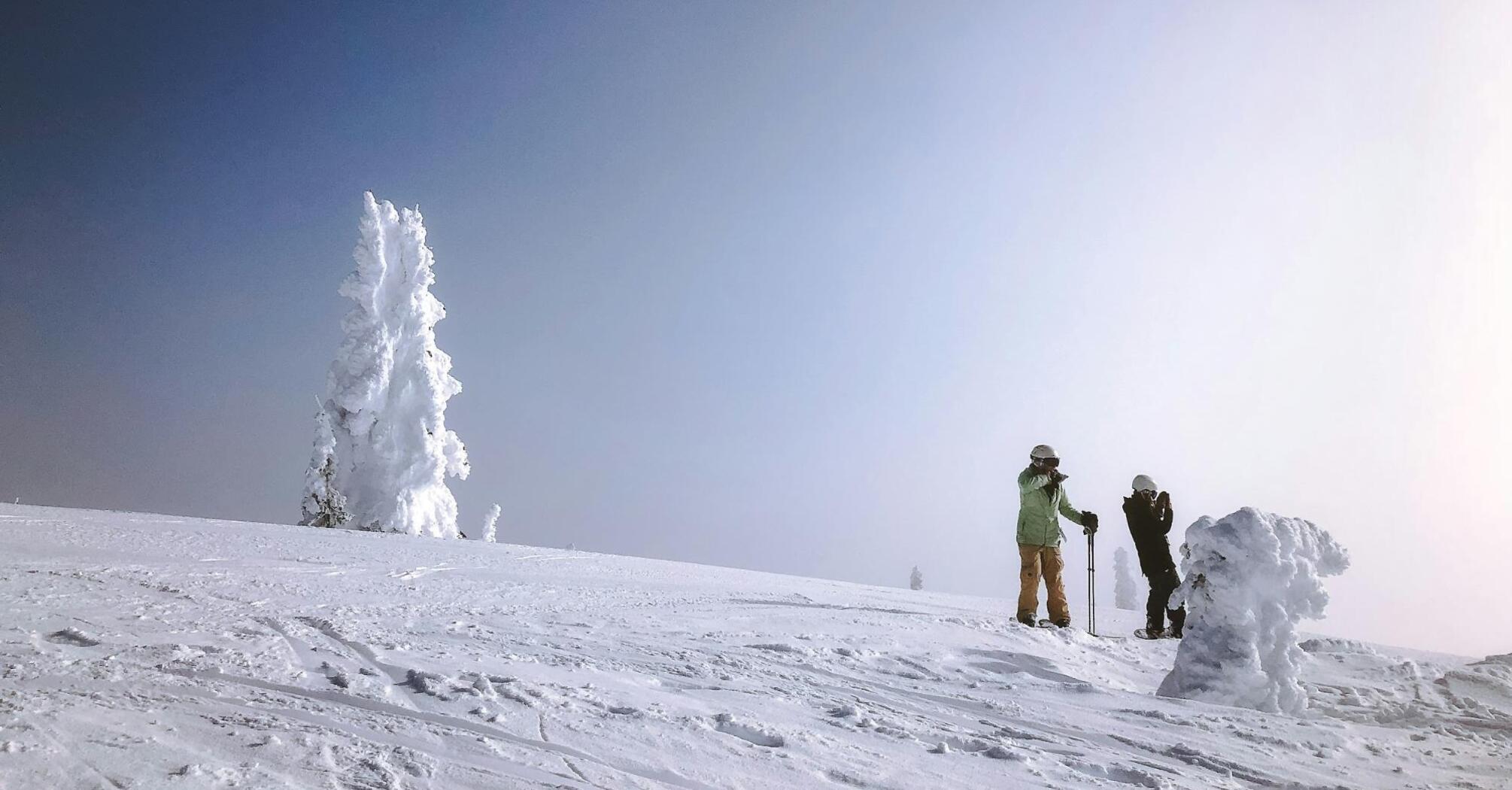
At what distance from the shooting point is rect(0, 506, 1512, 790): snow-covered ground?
2.72 meters

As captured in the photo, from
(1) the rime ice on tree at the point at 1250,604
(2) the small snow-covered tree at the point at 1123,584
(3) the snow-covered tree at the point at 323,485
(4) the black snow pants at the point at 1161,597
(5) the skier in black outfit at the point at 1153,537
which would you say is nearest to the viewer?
(1) the rime ice on tree at the point at 1250,604

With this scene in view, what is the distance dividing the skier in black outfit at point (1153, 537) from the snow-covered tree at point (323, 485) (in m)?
23.8

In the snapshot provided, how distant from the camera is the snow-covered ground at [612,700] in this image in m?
2.72

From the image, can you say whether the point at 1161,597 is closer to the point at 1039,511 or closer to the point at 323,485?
the point at 1039,511

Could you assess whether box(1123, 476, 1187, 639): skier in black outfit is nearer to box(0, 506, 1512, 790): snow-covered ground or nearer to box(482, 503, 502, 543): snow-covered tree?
box(0, 506, 1512, 790): snow-covered ground

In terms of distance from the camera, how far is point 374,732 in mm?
2920

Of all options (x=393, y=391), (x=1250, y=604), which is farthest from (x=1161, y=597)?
(x=393, y=391)

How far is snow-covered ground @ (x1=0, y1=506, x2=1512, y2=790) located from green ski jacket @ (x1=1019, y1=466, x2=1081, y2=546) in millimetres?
1382

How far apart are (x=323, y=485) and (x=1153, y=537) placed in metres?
24.4

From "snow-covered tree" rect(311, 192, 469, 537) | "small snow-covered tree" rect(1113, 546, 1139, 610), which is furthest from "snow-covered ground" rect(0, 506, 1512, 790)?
"small snow-covered tree" rect(1113, 546, 1139, 610)

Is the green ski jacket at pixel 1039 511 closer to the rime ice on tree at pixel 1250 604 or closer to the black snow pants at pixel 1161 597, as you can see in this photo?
the black snow pants at pixel 1161 597

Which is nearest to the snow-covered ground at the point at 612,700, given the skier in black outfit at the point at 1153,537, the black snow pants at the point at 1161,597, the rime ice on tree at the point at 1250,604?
the rime ice on tree at the point at 1250,604

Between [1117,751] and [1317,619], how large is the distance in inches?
122

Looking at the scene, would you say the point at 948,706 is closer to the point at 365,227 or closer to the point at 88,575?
the point at 88,575
